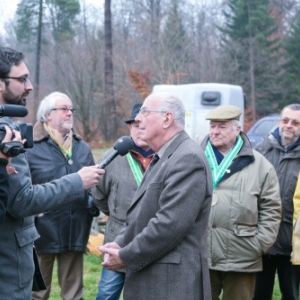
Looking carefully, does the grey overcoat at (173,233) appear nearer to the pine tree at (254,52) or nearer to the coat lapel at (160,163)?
the coat lapel at (160,163)

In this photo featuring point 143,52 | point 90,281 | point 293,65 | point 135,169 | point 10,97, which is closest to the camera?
point 10,97

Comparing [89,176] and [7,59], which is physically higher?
[7,59]

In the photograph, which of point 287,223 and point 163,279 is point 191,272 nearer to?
point 163,279

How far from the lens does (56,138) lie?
17.3 feet

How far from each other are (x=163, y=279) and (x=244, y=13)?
35.1 meters

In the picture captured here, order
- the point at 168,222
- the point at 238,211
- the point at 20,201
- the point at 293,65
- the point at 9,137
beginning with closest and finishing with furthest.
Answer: the point at 9,137 → the point at 20,201 → the point at 168,222 → the point at 238,211 → the point at 293,65

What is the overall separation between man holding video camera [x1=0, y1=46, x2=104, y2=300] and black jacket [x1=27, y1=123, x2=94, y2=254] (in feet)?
6.42

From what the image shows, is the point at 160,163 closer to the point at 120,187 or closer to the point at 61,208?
the point at 120,187

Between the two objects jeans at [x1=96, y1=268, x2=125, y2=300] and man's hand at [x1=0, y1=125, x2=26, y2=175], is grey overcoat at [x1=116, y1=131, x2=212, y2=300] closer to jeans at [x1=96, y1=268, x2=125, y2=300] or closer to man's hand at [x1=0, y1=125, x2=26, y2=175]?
man's hand at [x1=0, y1=125, x2=26, y2=175]

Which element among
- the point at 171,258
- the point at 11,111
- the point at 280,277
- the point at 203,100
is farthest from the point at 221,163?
the point at 203,100

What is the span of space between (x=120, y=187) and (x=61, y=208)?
2.10 feet

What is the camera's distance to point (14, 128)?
9.20ft

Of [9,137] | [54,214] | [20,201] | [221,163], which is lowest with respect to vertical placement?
[54,214]

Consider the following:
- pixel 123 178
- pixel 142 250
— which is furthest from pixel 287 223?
pixel 142 250
